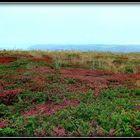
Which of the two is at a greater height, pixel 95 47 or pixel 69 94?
pixel 95 47

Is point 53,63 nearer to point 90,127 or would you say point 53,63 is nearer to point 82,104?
point 82,104

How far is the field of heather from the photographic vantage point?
1080 centimetres

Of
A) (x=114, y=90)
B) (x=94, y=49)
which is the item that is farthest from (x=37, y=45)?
(x=114, y=90)

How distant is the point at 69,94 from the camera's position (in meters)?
12.6

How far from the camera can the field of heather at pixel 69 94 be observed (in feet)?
35.4

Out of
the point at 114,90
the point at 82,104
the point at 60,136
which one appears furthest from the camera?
the point at 114,90

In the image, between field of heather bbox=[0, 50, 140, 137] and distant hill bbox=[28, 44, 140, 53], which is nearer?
field of heather bbox=[0, 50, 140, 137]

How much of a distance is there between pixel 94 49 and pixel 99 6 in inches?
56.6

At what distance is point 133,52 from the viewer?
40.6 feet

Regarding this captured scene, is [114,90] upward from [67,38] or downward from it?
downward

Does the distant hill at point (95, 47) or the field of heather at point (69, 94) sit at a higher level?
the distant hill at point (95, 47)

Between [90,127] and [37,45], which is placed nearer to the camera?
[90,127]

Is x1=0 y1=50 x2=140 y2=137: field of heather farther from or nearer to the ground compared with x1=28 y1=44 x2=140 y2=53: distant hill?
nearer to the ground

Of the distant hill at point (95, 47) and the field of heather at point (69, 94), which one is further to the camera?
the distant hill at point (95, 47)
